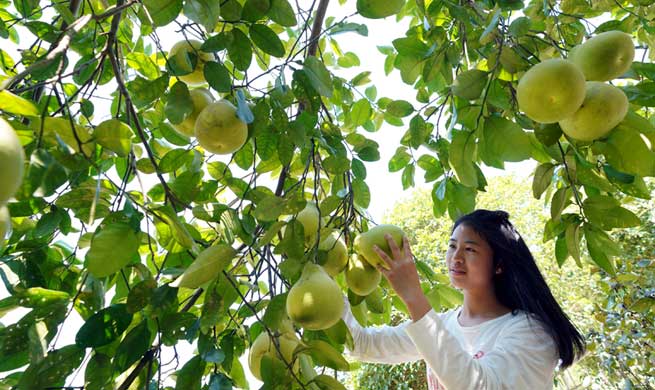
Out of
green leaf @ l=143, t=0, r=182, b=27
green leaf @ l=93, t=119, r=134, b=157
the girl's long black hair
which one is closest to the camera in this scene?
green leaf @ l=93, t=119, r=134, b=157

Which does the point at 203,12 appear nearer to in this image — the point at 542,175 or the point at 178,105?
the point at 178,105

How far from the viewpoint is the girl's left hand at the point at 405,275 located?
→ 4.35 ft

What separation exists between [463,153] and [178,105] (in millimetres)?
716

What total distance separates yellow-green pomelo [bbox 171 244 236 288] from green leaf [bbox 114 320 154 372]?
5.3 inches

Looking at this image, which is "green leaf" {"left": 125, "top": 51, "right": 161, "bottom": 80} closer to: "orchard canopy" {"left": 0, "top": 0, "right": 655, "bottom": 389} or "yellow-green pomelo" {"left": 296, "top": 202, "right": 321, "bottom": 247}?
"orchard canopy" {"left": 0, "top": 0, "right": 655, "bottom": 389}

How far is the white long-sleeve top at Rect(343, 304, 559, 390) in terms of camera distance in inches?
62.4

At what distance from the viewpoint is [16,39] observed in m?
2.29

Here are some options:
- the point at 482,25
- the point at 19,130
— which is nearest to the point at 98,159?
the point at 19,130

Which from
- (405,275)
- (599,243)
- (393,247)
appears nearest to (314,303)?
(393,247)

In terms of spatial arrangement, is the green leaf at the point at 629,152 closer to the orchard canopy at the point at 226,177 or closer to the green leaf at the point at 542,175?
the orchard canopy at the point at 226,177

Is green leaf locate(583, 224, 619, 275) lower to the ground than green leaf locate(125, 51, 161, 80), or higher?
lower

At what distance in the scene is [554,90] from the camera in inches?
37.5

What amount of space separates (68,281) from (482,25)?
4.23 ft

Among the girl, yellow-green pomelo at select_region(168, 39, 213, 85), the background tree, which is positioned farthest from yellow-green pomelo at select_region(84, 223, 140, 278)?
the background tree
